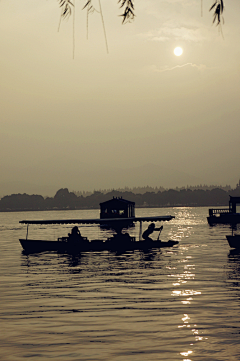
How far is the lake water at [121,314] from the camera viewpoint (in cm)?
1126

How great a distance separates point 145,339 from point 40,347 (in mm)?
3047

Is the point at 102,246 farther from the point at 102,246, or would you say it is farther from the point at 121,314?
the point at 121,314

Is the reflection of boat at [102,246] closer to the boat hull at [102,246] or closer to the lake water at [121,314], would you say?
the boat hull at [102,246]

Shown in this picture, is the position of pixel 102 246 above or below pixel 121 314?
above

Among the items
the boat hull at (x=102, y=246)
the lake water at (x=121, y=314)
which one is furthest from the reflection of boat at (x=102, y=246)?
the lake water at (x=121, y=314)

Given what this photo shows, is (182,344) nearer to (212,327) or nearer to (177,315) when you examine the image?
(212,327)

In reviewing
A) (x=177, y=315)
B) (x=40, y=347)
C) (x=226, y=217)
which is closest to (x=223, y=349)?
(x=177, y=315)

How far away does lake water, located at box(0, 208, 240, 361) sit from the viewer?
36.9 feet

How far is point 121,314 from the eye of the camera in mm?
15219

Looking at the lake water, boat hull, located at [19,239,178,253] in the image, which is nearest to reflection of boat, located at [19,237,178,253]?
boat hull, located at [19,239,178,253]

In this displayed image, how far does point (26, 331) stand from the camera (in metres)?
13.2

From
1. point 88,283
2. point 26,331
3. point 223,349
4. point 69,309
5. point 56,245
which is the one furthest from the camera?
point 56,245

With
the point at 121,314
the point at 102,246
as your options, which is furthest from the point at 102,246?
the point at 121,314

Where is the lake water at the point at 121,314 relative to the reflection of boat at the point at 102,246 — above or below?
below
